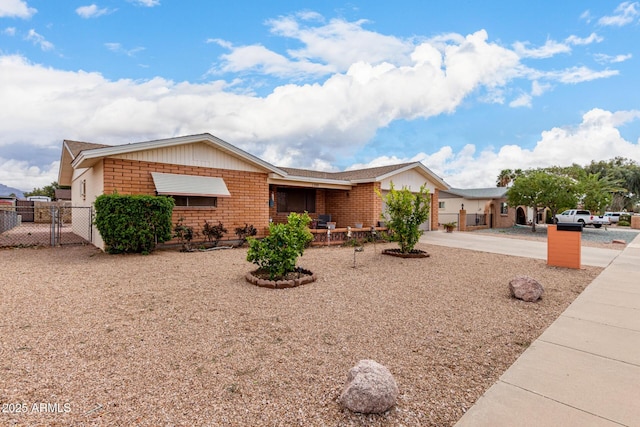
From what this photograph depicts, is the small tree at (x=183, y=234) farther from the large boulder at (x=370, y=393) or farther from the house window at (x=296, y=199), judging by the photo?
the large boulder at (x=370, y=393)

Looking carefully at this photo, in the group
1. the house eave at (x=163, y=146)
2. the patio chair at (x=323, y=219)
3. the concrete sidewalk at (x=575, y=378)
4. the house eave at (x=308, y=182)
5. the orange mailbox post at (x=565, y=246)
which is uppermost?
the house eave at (x=163, y=146)

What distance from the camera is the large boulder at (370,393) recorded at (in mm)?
2398

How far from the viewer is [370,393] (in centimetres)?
241

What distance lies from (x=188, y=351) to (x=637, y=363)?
Answer: 4.83 m

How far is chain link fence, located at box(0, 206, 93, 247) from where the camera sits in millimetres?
11359

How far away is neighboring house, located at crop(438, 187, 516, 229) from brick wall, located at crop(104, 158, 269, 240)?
17.3m

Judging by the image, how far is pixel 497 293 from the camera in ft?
19.7

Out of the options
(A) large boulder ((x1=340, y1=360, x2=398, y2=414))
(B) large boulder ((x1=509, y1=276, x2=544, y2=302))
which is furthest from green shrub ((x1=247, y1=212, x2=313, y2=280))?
(B) large boulder ((x1=509, y1=276, x2=544, y2=302))

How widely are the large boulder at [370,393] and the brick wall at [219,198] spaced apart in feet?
32.0

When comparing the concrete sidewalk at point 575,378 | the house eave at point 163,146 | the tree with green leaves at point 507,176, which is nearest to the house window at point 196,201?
the house eave at point 163,146

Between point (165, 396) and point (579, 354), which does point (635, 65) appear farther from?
point (165, 396)

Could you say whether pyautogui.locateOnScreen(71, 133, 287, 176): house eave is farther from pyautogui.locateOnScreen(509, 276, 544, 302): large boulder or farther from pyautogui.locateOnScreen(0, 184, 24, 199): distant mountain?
pyautogui.locateOnScreen(0, 184, 24, 199): distant mountain

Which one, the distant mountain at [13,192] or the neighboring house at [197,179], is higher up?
the distant mountain at [13,192]

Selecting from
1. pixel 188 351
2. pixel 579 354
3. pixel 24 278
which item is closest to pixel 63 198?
pixel 24 278
